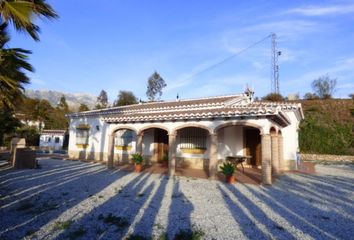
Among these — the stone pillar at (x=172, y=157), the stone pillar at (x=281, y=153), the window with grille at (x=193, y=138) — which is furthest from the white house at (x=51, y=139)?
the stone pillar at (x=281, y=153)

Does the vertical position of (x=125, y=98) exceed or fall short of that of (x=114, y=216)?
it exceeds it

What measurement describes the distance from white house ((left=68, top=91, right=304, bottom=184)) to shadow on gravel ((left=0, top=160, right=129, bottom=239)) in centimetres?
401

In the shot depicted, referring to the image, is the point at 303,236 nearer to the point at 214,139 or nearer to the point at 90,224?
the point at 90,224

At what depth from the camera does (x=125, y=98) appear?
52.4 metres

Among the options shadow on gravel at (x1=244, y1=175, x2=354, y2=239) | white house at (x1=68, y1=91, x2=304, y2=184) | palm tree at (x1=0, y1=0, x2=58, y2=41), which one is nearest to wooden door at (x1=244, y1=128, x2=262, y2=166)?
white house at (x1=68, y1=91, x2=304, y2=184)

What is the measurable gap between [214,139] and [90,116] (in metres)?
12.8

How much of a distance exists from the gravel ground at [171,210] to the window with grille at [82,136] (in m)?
10.4

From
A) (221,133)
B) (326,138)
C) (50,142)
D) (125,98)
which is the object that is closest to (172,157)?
(221,133)

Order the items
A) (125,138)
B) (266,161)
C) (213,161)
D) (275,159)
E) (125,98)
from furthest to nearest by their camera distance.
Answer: (125,98) < (125,138) < (275,159) < (213,161) < (266,161)

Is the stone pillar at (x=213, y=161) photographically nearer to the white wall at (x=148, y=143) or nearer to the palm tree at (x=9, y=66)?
the white wall at (x=148, y=143)

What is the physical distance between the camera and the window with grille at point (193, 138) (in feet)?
50.5

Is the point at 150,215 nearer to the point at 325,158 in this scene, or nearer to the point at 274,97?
the point at 325,158

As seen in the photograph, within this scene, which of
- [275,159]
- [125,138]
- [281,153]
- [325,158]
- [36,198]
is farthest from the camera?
[325,158]

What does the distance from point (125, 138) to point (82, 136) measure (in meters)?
4.88
